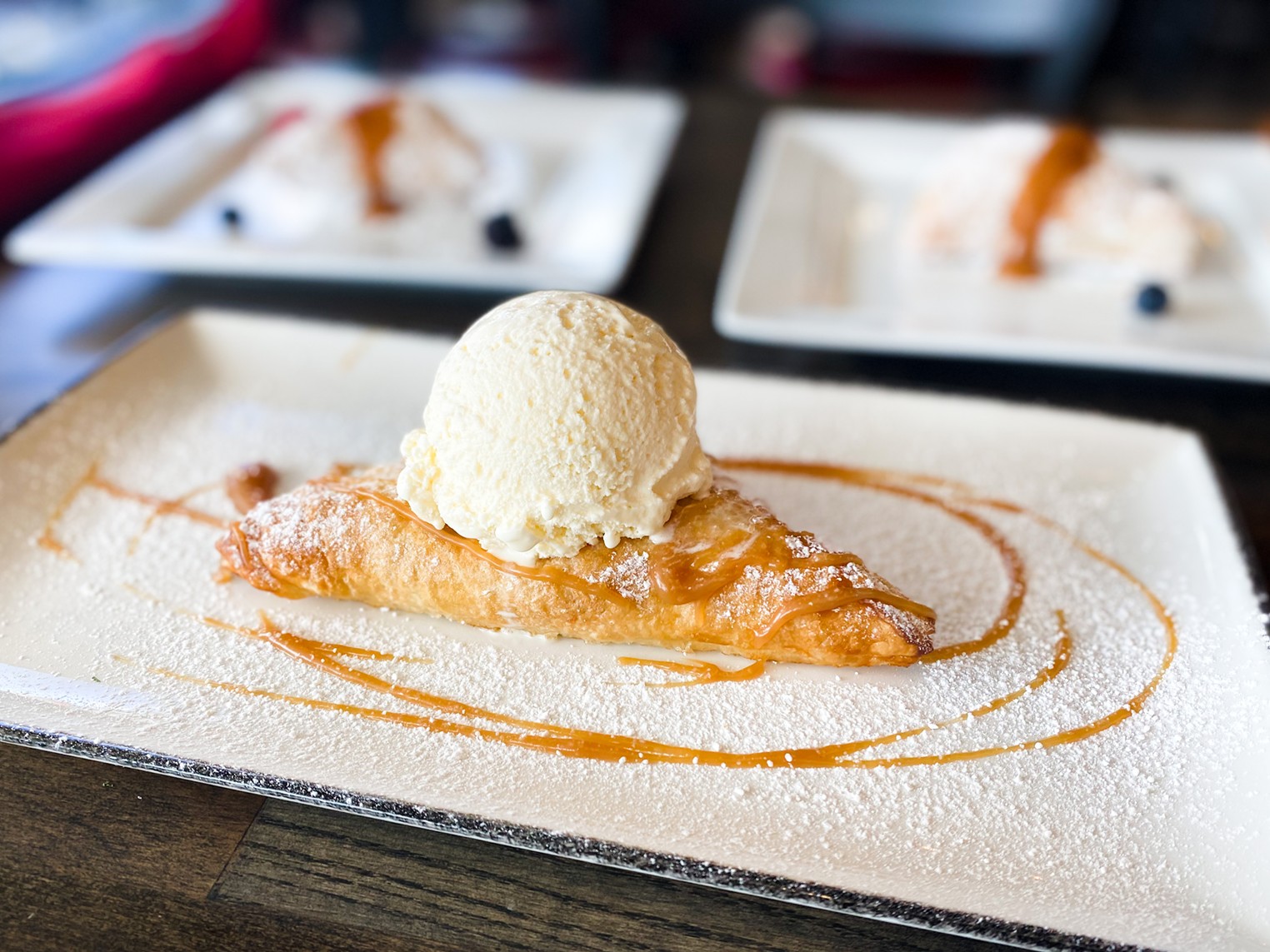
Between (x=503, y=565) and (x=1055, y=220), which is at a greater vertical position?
(x=1055, y=220)

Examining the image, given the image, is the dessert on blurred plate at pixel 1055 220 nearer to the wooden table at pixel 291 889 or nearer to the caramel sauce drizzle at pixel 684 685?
the caramel sauce drizzle at pixel 684 685

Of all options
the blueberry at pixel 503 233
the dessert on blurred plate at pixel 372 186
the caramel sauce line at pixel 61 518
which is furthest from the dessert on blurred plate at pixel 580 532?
the dessert on blurred plate at pixel 372 186

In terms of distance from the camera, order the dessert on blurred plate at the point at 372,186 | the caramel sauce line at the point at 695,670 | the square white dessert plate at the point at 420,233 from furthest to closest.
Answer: the dessert on blurred plate at the point at 372,186, the square white dessert plate at the point at 420,233, the caramel sauce line at the point at 695,670

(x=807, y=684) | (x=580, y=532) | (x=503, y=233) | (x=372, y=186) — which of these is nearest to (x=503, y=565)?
(x=580, y=532)

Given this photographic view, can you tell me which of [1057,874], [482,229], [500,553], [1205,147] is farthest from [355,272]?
[1205,147]

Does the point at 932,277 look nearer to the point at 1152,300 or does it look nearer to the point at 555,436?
the point at 1152,300

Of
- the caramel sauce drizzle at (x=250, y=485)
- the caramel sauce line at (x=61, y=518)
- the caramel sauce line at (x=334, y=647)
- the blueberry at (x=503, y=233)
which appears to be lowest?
the caramel sauce line at (x=61, y=518)
